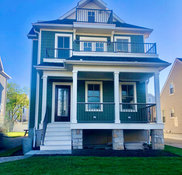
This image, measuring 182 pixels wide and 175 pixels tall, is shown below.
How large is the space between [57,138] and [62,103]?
244 centimetres

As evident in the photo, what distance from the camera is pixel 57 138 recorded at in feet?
25.8

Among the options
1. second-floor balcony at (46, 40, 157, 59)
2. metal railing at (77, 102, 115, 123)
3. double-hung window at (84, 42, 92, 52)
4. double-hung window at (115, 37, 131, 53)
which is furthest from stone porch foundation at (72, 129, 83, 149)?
double-hung window at (115, 37, 131, 53)

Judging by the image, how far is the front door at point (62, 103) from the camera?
9.71 m

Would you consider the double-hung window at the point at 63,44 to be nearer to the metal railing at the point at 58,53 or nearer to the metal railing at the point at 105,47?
the metal railing at the point at 58,53

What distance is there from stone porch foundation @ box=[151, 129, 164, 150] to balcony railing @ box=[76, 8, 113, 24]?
271 inches

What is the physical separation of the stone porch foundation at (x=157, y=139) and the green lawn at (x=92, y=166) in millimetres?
1836

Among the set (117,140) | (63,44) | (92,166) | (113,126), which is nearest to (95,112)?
(113,126)

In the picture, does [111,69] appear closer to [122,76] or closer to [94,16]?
[122,76]

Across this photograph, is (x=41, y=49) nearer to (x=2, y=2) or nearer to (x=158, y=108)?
(x=158, y=108)

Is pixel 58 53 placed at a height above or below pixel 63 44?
below

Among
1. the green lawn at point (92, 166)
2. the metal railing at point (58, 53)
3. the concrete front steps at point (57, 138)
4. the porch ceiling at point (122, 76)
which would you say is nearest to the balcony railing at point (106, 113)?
the concrete front steps at point (57, 138)

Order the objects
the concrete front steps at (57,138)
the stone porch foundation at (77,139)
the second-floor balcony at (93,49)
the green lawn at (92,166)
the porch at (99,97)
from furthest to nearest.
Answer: the second-floor balcony at (93,49)
the porch at (99,97)
the stone porch foundation at (77,139)
the concrete front steps at (57,138)
the green lawn at (92,166)

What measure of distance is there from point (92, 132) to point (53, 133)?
Result: 94.8 inches

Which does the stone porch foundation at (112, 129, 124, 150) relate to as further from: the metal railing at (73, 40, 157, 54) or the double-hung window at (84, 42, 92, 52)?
the double-hung window at (84, 42, 92, 52)
